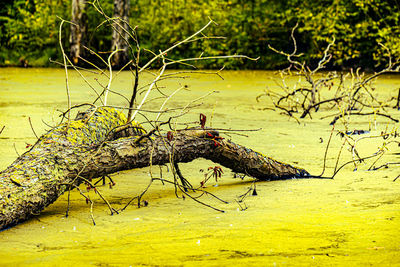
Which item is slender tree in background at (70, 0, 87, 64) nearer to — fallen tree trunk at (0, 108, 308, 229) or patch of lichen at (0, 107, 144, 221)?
fallen tree trunk at (0, 108, 308, 229)

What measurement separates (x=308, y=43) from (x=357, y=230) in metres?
15.3

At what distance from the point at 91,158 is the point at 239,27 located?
14529 millimetres

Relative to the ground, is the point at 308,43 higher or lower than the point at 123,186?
higher

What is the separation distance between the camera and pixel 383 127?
8.35 meters

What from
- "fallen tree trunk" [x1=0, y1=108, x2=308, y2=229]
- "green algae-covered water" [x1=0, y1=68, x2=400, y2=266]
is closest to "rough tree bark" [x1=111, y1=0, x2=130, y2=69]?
"green algae-covered water" [x1=0, y1=68, x2=400, y2=266]

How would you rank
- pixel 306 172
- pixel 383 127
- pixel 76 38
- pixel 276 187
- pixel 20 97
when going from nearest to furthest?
pixel 276 187 → pixel 306 172 → pixel 383 127 → pixel 20 97 → pixel 76 38

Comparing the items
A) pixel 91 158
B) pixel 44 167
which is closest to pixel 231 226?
pixel 91 158

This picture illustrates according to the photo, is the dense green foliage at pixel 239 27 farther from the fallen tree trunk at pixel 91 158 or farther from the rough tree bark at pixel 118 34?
the fallen tree trunk at pixel 91 158

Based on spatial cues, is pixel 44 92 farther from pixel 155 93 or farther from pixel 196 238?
pixel 196 238

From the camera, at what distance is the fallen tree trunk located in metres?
3.87

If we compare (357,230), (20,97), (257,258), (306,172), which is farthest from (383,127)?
(20,97)

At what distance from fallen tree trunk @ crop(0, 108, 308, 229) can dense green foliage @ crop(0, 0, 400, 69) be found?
12.6 meters

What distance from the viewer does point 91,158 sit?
14.1 ft

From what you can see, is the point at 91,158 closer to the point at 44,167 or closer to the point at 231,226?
the point at 44,167
